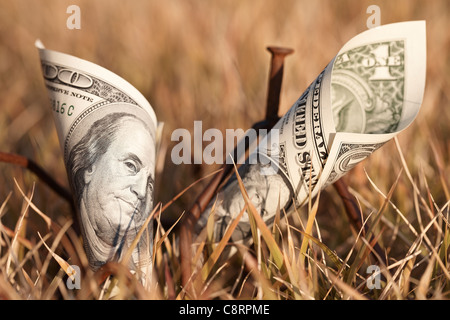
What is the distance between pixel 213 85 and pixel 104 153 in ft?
3.17

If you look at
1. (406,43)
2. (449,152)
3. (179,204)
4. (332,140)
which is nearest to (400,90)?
(406,43)

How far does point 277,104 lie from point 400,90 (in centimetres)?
24

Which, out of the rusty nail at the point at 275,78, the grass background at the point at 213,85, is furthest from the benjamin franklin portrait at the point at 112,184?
the rusty nail at the point at 275,78

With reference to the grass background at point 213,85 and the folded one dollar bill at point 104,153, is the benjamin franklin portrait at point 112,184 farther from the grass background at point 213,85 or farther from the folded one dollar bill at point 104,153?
the grass background at point 213,85

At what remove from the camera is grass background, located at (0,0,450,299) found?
110cm

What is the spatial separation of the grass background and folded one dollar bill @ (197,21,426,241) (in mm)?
159

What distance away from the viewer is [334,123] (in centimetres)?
82

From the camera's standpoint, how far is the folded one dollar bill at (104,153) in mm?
799

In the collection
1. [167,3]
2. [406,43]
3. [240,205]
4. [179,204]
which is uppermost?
[167,3]

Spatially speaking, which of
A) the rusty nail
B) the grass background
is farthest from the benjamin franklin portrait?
the rusty nail
